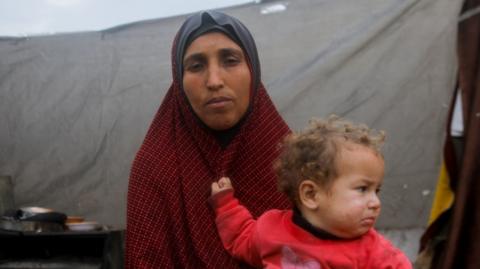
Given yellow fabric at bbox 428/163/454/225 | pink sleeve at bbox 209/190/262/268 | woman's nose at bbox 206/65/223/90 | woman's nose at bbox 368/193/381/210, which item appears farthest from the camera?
yellow fabric at bbox 428/163/454/225

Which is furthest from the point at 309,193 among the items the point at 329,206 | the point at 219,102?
the point at 219,102

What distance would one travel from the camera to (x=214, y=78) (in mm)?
1505

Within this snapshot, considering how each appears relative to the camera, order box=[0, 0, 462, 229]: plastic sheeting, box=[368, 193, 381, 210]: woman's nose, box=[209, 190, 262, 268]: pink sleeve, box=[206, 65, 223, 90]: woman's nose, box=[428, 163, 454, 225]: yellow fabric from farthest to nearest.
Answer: box=[0, 0, 462, 229]: plastic sheeting → box=[428, 163, 454, 225]: yellow fabric → box=[206, 65, 223, 90]: woman's nose → box=[209, 190, 262, 268]: pink sleeve → box=[368, 193, 381, 210]: woman's nose

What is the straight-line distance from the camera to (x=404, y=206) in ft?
8.97

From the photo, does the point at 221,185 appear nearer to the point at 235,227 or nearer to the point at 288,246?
the point at 235,227

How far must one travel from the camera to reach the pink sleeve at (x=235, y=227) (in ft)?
4.60

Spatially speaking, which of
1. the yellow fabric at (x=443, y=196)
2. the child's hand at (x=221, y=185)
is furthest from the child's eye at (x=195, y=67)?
the yellow fabric at (x=443, y=196)

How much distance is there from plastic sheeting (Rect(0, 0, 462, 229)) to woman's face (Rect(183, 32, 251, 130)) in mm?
1253

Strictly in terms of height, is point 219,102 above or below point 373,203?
above

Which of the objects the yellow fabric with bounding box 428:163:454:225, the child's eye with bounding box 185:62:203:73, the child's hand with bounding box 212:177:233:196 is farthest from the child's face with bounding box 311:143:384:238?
the yellow fabric with bounding box 428:163:454:225

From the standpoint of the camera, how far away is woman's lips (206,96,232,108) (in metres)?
1.53

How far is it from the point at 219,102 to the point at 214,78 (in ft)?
0.21

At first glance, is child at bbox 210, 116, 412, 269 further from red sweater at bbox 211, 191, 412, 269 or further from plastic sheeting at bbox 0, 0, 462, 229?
plastic sheeting at bbox 0, 0, 462, 229

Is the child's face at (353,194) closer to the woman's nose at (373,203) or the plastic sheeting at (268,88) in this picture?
the woman's nose at (373,203)
